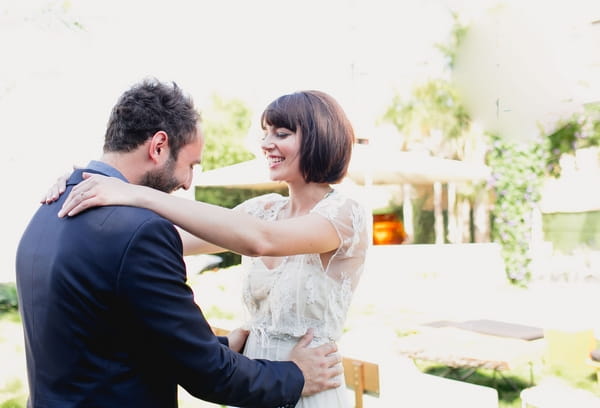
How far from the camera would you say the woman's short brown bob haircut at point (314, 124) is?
1769 mm

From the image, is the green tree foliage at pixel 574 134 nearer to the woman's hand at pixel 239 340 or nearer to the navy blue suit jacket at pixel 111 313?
the woman's hand at pixel 239 340

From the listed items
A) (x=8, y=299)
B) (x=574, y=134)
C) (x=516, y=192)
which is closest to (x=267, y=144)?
(x=8, y=299)

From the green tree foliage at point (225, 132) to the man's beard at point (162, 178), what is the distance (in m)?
14.7

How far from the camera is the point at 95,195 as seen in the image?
1237mm

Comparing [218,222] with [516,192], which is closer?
[218,222]

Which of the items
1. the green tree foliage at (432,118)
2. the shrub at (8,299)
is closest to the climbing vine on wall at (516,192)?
the green tree foliage at (432,118)

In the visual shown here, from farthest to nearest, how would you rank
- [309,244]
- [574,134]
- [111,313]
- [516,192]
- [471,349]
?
[516,192] → [574,134] → [471,349] → [309,244] → [111,313]

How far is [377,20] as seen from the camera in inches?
303

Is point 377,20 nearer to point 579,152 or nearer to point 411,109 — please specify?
point 579,152

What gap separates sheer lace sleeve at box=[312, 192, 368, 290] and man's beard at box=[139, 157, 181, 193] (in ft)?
1.26

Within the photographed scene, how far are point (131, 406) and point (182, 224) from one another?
382mm

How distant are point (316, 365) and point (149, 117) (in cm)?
73

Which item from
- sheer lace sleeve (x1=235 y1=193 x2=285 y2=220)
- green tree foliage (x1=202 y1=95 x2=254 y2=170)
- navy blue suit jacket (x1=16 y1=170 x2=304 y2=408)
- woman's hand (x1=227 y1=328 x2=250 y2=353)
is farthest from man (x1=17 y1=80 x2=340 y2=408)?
green tree foliage (x1=202 y1=95 x2=254 y2=170)

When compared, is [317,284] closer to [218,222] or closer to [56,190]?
[218,222]
